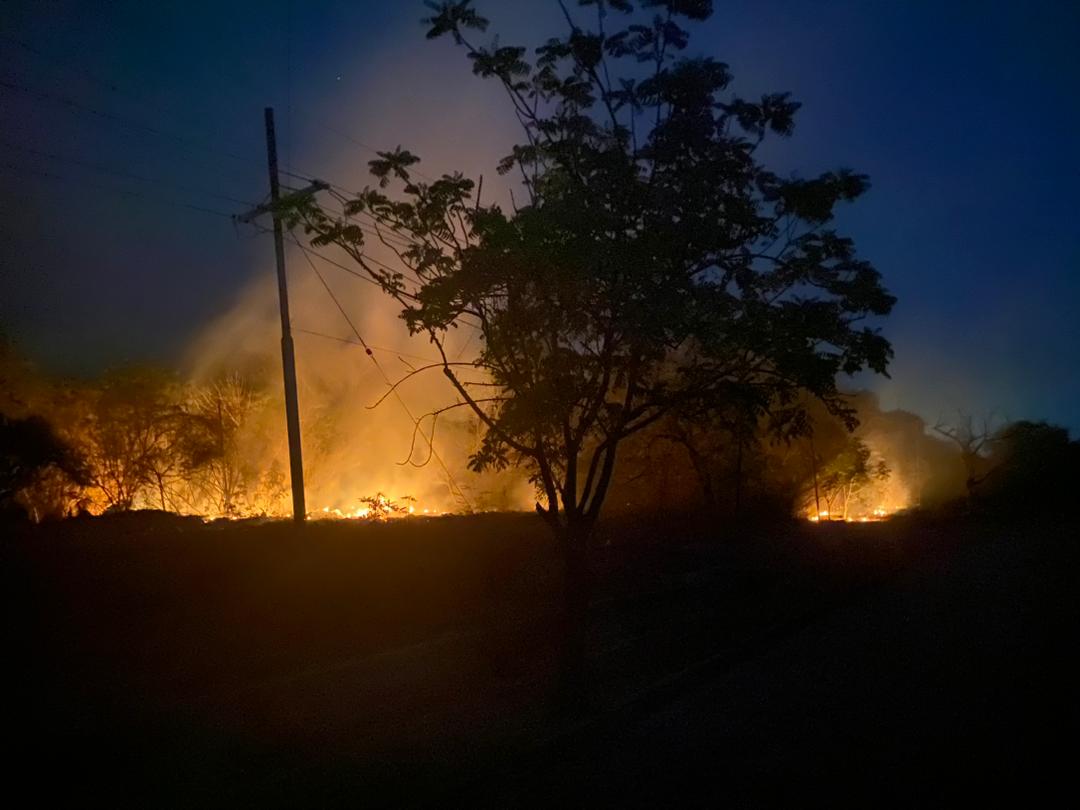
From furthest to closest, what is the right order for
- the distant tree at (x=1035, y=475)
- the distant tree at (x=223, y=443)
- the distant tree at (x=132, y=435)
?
the distant tree at (x=1035, y=475) < the distant tree at (x=223, y=443) < the distant tree at (x=132, y=435)

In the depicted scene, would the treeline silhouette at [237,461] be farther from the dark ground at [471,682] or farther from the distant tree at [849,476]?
the dark ground at [471,682]

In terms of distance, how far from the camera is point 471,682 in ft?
34.8

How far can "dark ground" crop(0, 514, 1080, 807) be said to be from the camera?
7.18 meters

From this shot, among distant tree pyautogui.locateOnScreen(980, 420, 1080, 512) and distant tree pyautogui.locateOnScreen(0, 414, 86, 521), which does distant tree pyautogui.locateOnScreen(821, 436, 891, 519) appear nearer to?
distant tree pyautogui.locateOnScreen(980, 420, 1080, 512)

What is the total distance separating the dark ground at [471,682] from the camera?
7.18m

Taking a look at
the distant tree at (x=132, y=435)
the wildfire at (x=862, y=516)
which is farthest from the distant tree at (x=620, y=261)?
the wildfire at (x=862, y=516)

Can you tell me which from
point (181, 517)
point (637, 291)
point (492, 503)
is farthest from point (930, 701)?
point (492, 503)

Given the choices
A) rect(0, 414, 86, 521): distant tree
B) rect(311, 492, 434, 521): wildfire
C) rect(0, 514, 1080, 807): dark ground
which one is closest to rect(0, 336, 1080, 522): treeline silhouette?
rect(0, 414, 86, 521): distant tree

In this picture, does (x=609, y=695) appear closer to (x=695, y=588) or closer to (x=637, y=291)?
(x=637, y=291)

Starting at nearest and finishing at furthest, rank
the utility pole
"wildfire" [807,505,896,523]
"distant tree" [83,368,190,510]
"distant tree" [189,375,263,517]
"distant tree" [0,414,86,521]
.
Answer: the utility pole → "distant tree" [0,414,86,521] → "distant tree" [83,368,190,510] → "distant tree" [189,375,263,517] → "wildfire" [807,505,896,523]

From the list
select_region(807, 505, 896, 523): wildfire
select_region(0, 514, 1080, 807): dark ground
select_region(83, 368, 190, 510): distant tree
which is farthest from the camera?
select_region(807, 505, 896, 523): wildfire

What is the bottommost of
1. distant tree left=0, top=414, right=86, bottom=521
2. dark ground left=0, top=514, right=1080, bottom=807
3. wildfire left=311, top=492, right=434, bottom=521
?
dark ground left=0, top=514, right=1080, bottom=807

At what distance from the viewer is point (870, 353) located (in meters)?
8.34

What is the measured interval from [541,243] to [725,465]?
84.8 ft
